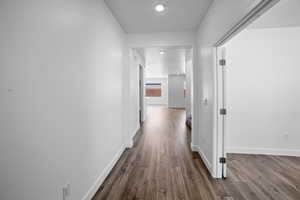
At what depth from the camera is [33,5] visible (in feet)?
3.15

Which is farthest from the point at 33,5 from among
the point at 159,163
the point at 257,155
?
the point at 257,155

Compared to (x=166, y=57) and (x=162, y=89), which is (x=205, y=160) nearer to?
(x=166, y=57)

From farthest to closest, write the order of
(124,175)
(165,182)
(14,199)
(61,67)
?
(124,175) → (165,182) → (61,67) → (14,199)

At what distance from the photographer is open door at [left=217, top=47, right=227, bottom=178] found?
2.13 meters

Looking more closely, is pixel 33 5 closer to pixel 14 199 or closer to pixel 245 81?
pixel 14 199

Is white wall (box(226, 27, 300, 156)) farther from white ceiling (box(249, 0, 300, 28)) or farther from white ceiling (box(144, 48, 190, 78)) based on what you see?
white ceiling (box(144, 48, 190, 78))

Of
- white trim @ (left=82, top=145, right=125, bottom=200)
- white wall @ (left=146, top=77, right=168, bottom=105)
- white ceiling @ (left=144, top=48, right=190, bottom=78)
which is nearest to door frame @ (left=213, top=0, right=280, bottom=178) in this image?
white trim @ (left=82, top=145, right=125, bottom=200)

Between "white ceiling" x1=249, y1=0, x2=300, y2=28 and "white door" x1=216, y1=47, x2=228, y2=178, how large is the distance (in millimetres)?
1125

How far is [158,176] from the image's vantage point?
2.19 meters

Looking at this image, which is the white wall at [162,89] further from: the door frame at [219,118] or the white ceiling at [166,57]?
the door frame at [219,118]

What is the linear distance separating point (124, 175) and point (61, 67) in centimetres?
188

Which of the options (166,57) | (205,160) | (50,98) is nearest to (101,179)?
(50,98)

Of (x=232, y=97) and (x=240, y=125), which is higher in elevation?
(x=232, y=97)

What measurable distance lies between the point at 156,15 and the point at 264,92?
2.76 m
